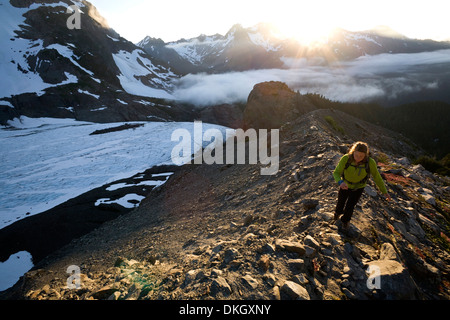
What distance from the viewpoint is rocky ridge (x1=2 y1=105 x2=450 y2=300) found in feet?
14.9

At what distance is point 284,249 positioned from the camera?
5438mm

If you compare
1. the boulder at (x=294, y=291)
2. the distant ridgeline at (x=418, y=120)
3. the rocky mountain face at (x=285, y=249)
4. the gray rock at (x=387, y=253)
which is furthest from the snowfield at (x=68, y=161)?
the distant ridgeline at (x=418, y=120)

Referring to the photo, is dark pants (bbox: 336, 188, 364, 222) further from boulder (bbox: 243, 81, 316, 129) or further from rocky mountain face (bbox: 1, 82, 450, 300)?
boulder (bbox: 243, 81, 316, 129)

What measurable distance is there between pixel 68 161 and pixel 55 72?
10381 cm

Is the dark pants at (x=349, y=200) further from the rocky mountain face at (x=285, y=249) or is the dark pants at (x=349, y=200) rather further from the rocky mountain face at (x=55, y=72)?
the rocky mountain face at (x=55, y=72)

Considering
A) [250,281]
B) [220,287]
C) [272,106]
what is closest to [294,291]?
[250,281]

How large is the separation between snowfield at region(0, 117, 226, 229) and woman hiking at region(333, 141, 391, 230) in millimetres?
26778

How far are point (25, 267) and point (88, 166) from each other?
60.9ft

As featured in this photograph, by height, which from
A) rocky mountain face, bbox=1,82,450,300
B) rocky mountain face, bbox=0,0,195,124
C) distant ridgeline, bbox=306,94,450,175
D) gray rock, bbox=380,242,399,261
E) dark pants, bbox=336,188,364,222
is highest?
rocky mountain face, bbox=0,0,195,124

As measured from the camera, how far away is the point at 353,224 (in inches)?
235

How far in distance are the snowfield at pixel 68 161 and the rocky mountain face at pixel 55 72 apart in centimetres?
5946

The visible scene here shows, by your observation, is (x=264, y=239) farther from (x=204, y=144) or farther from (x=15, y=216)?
(x=204, y=144)

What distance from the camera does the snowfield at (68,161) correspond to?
24797 mm

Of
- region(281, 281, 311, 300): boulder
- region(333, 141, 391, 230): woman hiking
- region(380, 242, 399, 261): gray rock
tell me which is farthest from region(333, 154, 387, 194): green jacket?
region(281, 281, 311, 300): boulder
